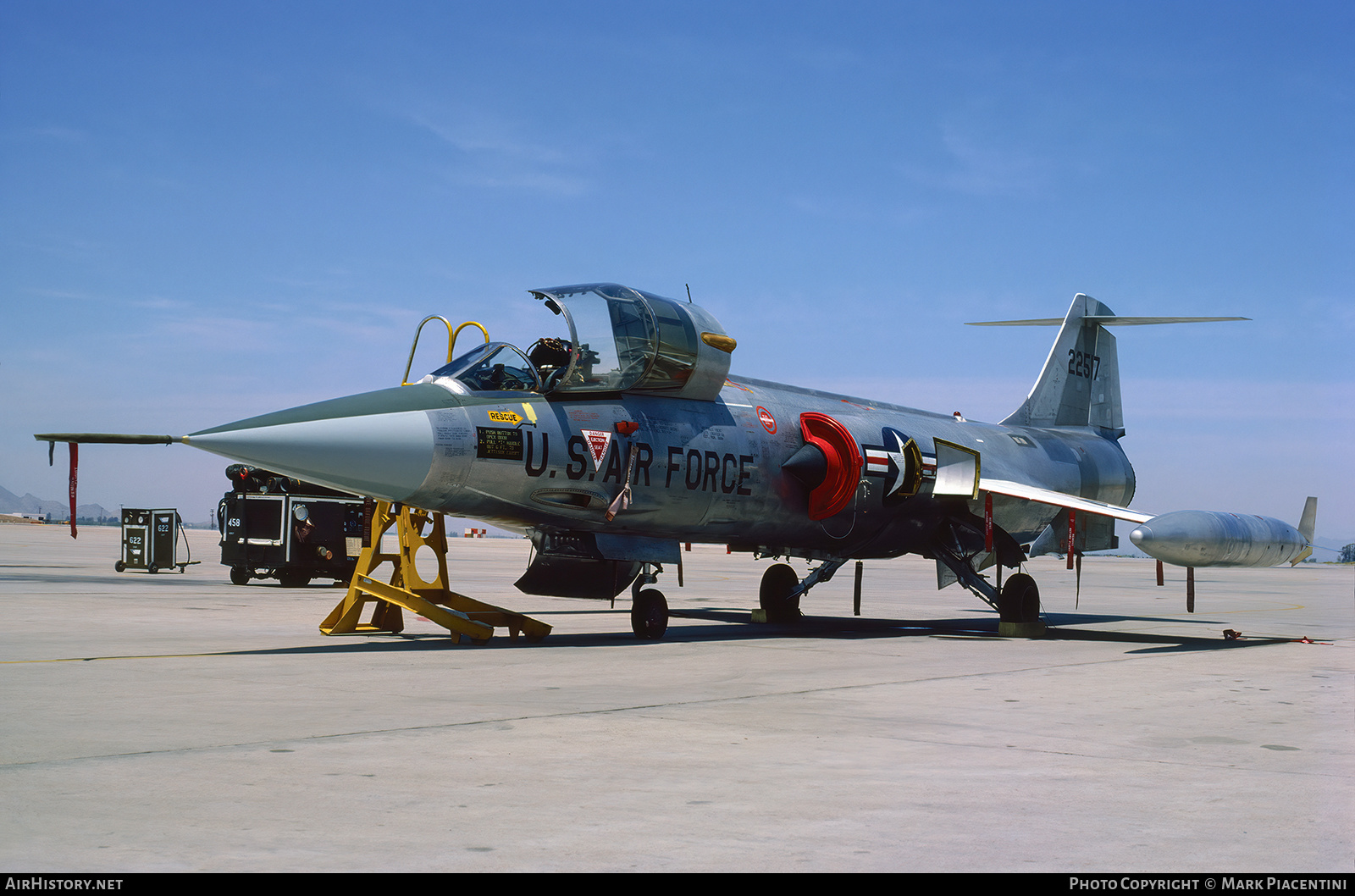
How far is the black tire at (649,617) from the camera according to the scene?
14.1 meters

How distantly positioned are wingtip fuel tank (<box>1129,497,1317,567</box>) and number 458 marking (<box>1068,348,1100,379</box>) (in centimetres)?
813

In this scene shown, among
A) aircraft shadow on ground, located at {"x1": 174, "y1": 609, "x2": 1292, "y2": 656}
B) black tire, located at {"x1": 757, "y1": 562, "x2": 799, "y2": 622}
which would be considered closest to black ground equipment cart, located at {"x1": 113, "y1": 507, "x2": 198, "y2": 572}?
aircraft shadow on ground, located at {"x1": 174, "y1": 609, "x2": 1292, "y2": 656}

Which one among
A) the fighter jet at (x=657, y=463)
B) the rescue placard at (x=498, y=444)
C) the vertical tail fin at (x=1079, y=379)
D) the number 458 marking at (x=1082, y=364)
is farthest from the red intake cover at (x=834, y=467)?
the number 458 marking at (x=1082, y=364)

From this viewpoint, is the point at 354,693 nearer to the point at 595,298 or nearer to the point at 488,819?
the point at 488,819

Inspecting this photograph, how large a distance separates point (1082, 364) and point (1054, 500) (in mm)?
7365

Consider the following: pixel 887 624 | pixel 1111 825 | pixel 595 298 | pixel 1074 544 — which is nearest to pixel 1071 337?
pixel 1074 544

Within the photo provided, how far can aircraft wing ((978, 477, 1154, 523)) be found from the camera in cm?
1640

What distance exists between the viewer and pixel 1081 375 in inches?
922

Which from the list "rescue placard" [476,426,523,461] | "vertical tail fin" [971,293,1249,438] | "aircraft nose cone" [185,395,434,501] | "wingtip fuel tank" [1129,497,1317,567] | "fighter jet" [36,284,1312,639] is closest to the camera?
"aircraft nose cone" [185,395,434,501]

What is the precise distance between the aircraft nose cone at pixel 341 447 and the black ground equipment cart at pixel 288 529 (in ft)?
43.3

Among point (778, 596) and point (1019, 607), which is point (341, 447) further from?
point (1019, 607)

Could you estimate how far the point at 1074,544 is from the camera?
760 inches

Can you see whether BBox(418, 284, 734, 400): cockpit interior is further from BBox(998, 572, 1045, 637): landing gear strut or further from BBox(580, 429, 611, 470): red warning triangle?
BBox(998, 572, 1045, 637): landing gear strut

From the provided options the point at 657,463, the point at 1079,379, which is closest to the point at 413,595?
the point at 657,463
